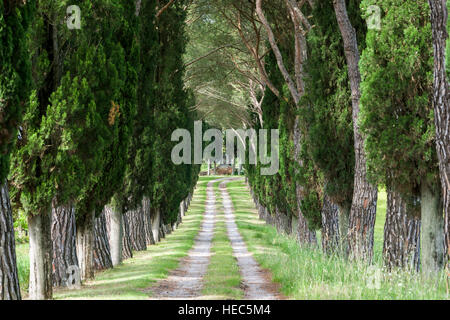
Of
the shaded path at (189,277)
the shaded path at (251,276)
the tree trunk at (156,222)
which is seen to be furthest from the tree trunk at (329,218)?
the tree trunk at (156,222)

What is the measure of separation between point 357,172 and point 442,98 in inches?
185

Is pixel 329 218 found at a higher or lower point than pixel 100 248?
higher

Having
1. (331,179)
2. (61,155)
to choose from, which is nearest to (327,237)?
(331,179)

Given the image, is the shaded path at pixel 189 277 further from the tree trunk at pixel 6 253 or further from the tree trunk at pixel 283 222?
the tree trunk at pixel 283 222

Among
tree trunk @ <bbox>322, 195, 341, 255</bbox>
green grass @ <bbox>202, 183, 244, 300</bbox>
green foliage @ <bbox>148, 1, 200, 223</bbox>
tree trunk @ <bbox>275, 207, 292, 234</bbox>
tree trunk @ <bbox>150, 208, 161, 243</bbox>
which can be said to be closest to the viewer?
green grass @ <bbox>202, 183, 244, 300</bbox>

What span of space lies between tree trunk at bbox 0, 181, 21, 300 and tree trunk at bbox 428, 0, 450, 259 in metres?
5.46

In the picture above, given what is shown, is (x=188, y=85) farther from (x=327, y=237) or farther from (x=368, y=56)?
(x=368, y=56)

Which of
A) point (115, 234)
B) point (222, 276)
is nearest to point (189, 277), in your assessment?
point (222, 276)

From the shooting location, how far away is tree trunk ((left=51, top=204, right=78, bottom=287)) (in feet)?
38.5

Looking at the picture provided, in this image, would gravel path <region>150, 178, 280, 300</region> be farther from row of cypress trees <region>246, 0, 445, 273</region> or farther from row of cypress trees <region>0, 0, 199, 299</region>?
row of cypress trees <region>0, 0, 199, 299</region>

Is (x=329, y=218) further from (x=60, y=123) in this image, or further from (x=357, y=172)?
(x=60, y=123)

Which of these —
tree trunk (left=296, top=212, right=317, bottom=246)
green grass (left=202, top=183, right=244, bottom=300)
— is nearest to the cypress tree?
green grass (left=202, top=183, right=244, bottom=300)

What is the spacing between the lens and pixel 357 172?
12328mm

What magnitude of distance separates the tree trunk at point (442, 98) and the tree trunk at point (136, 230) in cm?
1412
